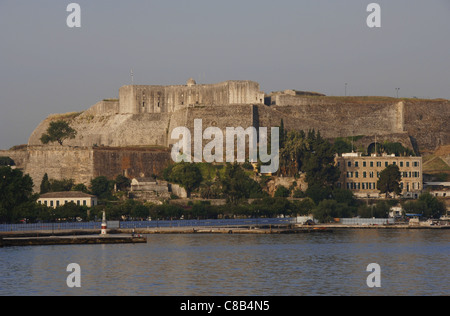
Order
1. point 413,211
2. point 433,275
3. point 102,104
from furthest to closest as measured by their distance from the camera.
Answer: point 102,104, point 413,211, point 433,275

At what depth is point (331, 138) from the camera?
117562 millimetres

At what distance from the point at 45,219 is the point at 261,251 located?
26.9 meters

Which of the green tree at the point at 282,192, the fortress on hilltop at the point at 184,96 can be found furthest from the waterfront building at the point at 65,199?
the fortress on hilltop at the point at 184,96

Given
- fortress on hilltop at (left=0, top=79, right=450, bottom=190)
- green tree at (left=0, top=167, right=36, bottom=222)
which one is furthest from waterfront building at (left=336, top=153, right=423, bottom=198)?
green tree at (left=0, top=167, right=36, bottom=222)

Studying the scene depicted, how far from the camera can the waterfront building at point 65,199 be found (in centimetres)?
9412

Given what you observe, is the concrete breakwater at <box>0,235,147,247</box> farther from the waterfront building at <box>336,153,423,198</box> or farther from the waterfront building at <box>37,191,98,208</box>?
the waterfront building at <box>336,153,423,198</box>

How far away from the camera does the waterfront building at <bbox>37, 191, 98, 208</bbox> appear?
3706 inches

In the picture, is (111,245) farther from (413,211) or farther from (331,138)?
(331,138)

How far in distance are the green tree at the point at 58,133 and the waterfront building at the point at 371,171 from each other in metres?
33.4

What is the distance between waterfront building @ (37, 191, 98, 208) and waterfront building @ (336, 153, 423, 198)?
28.2m

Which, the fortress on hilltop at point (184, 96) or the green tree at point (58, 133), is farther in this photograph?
the fortress on hilltop at point (184, 96)

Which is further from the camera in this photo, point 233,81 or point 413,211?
point 233,81

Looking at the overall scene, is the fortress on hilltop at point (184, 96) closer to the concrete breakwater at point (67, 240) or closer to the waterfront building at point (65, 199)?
the waterfront building at point (65, 199)
